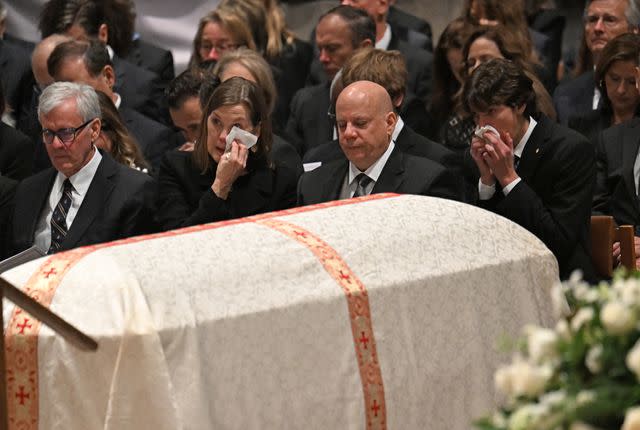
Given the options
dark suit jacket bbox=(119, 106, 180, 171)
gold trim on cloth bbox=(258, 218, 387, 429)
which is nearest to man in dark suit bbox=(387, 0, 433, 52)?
dark suit jacket bbox=(119, 106, 180, 171)

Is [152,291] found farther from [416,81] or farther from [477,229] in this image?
[416,81]

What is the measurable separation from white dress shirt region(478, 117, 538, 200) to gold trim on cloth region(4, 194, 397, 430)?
1387mm

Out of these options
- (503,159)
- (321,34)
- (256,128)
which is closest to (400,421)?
(503,159)

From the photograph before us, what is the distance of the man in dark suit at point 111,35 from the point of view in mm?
7680

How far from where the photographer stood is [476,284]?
411cm

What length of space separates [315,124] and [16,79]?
2.04 m

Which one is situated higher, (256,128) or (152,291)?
(152,291)

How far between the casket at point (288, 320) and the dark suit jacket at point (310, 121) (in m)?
2.77

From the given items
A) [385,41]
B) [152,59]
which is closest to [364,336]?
[385,41]

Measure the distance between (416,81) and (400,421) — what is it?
156 inches

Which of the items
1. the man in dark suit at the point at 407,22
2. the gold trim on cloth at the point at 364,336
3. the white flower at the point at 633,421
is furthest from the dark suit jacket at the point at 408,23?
the white flower at the point at 633,421

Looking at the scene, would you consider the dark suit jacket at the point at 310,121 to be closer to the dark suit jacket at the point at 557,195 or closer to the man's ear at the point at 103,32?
the man's ear at the point at 103,32

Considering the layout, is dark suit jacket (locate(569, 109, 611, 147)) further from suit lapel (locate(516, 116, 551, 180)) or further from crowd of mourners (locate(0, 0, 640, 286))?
suit lapel (locate(516, 116, 551, 180))

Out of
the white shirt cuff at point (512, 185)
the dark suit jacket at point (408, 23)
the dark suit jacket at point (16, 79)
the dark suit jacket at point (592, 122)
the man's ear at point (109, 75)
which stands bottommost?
the dark suit jacket at point (16, 79)
